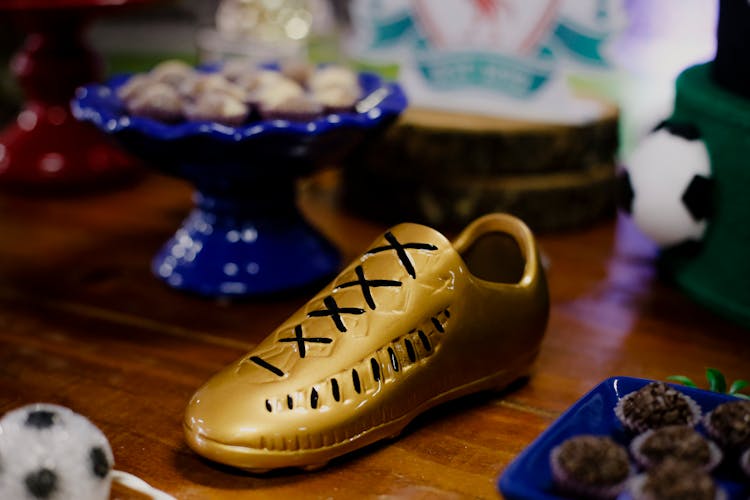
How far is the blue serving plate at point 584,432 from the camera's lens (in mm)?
448

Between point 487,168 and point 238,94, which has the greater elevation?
point 238,94

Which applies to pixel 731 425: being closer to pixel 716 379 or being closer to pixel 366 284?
pixel 716 379

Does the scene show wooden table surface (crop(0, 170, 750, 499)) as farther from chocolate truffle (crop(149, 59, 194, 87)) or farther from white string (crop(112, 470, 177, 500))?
chocolate truffle (crop(149, 59, 194, 87))

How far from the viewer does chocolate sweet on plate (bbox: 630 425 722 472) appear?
Answer: 0.46 m

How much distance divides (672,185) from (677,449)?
386 millimetres

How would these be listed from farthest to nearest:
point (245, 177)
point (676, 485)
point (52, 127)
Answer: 1. point (52, 127)
2. point (245, 177)
3. point (676, 485)

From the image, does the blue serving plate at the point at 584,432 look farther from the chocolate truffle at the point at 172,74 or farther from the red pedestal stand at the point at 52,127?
the red pedestal stand at the point at 52,127

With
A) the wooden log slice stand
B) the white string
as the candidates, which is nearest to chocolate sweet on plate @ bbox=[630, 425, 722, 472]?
the white string

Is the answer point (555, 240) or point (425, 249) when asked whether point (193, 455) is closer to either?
point (425, 249)

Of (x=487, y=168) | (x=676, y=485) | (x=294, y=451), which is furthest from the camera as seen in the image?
(x=487, y=168)

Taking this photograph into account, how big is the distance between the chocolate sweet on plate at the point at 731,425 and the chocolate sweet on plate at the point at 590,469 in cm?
6

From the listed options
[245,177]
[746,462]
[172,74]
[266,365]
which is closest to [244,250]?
[245,177]

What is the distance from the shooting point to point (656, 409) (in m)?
0.51

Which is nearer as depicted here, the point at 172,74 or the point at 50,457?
the point at 50,457
